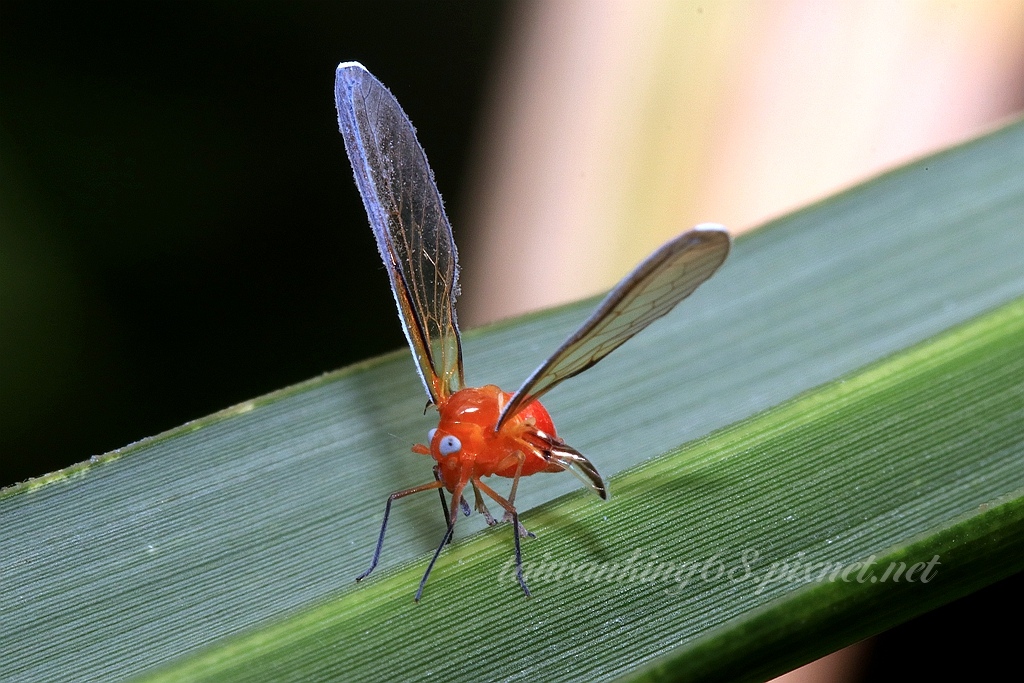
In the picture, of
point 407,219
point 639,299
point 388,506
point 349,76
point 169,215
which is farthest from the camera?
point 169,215

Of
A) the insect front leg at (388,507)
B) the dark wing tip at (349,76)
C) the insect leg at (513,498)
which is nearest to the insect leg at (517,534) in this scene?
the insect leg at (513,498)

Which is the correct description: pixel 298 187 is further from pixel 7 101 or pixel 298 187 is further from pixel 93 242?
pixel 7 101

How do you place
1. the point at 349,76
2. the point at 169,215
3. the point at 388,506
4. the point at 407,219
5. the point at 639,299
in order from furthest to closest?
the point at 169,215 → the point at 407,219 → the point at 349,76 → the point at 388,506 → the point at 639,299

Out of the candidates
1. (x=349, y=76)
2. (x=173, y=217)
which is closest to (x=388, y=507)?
(x=349, y=76)

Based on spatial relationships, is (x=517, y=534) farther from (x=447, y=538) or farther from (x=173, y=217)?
(x=173, y=217)

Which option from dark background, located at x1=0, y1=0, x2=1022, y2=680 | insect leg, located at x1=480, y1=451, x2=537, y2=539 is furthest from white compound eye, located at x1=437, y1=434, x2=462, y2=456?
dark background, located at x1=0, y1=0, x2=1022, y2=680

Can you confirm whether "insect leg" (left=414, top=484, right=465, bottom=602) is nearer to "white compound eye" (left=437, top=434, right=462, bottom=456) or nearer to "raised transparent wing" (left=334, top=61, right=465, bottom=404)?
"white compound eye" (left=437, top=434, right=462, bottom=456)
